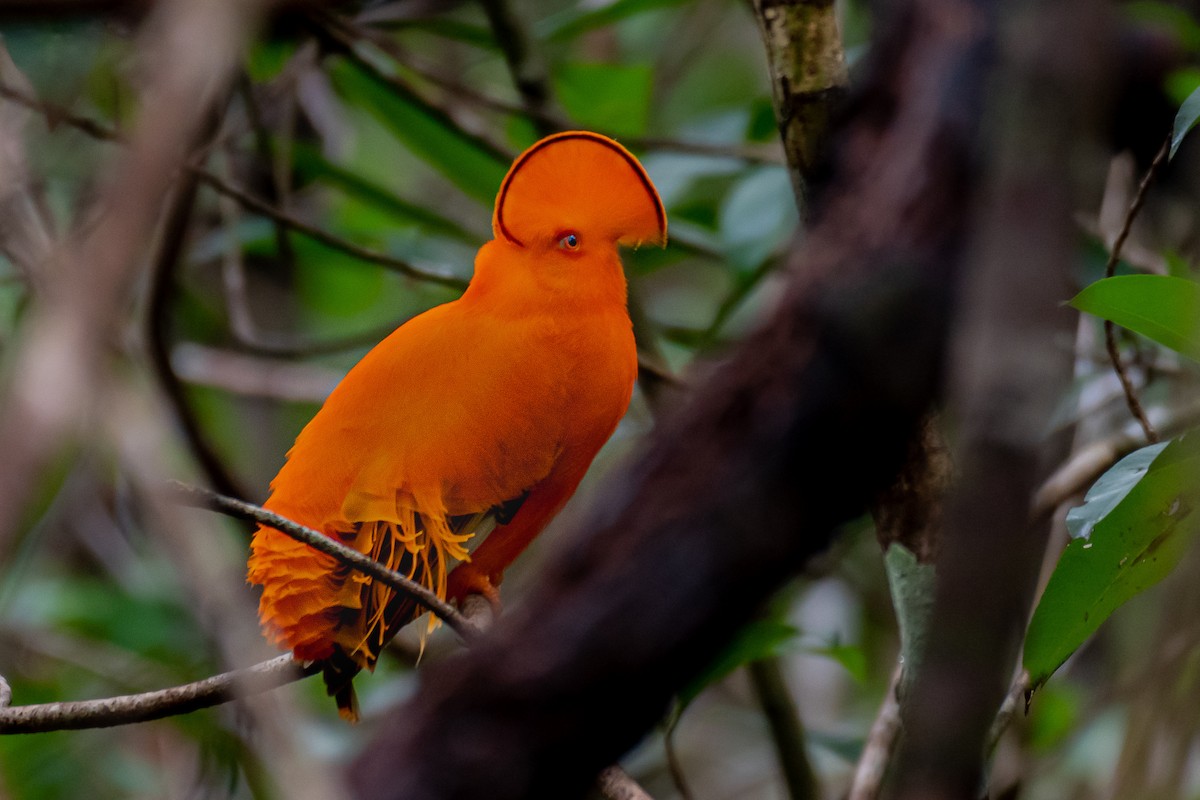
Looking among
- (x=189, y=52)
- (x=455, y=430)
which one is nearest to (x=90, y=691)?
(x=455, y=430)

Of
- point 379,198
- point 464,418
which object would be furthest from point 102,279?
point 379,198

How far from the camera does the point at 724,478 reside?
3.67 feet

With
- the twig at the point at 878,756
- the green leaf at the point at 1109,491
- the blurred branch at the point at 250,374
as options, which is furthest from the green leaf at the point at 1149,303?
the blurred branch at the point at 250,374

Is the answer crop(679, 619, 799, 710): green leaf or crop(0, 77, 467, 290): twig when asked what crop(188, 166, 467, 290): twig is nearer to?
crop(0, 77, 467, 290): twig

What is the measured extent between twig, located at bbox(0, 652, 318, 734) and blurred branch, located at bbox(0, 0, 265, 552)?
38cm

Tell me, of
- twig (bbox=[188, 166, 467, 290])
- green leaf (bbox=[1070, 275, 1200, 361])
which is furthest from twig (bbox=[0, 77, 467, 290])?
green leaf (bbox=[1070, 275, 1200, 361])

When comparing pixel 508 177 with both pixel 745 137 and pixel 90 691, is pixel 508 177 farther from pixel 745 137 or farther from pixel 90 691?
pixel 90 691

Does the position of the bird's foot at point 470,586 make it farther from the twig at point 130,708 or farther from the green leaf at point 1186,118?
the green leaf at point 1186,118

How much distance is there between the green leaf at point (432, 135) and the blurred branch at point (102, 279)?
1441 mm

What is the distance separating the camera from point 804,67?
3.63 ft

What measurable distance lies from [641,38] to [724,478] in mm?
2295

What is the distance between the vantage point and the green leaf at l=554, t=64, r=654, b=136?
2023 millimetres

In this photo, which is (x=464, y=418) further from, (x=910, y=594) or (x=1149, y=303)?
(x=1149, y=303)

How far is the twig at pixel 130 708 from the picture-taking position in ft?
2.73
